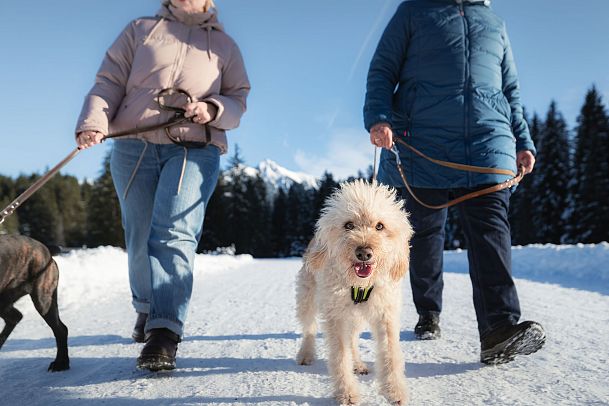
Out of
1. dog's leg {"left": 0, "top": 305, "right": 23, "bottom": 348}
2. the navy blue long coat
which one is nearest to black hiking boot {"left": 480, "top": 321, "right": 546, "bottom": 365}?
the navy blue long coat

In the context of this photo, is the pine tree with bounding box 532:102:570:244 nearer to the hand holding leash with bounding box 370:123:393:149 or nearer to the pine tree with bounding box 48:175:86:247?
the hand holding leash with bounding box 370:123:393:149

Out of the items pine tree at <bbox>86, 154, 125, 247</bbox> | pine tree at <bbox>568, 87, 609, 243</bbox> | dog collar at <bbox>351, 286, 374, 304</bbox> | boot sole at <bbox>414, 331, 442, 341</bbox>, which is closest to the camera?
dog collar at <bbox>351, 286, 374, 304</bbox>

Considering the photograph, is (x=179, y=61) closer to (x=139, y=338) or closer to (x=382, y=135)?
(x=382, y=135)

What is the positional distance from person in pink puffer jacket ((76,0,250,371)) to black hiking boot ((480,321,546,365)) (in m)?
2.36

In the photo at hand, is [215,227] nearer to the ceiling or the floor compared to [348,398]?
nearer to the ceiling

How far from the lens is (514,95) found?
3.90m

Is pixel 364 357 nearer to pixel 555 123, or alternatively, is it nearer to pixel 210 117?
pixel 210 117

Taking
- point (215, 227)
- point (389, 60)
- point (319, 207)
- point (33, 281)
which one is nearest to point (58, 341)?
point (33, 281)

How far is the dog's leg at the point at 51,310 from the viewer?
3.24m

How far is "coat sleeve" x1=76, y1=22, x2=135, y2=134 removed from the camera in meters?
3.50

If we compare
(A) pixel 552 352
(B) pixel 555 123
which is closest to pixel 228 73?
(A) pixel 552 352

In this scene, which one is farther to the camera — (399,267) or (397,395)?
(399,267)

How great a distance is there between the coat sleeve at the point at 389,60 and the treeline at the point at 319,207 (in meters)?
17.4

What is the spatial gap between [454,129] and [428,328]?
1.90m
